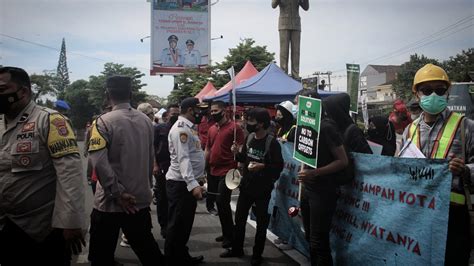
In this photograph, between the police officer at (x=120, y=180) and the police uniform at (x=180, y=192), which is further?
the police uniform at (x=180, y=192)

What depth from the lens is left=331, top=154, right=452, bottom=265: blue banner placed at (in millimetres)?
2886

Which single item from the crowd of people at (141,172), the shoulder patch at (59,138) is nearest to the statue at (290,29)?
the crowd of people at (141,172)

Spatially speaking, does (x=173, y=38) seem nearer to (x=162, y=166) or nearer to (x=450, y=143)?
(x=162, y=166)

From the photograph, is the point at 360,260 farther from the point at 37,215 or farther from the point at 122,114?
the point at 37,215

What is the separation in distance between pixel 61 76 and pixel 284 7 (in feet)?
314

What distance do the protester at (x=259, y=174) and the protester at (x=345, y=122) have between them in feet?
A: 2.92

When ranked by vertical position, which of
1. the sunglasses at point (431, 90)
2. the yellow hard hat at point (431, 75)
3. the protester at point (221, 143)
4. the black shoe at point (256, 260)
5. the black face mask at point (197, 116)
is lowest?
the black shoe at point (256, 260)

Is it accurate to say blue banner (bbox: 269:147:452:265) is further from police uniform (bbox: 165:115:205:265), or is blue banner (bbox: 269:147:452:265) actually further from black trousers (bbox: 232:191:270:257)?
police uniform (bbox: 165:115:205:265)

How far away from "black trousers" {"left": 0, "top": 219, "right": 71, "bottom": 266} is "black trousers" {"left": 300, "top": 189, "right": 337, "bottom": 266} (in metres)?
2.15

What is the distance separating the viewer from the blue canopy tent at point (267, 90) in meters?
9.01

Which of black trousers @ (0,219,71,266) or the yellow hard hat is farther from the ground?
the yellow hard hat

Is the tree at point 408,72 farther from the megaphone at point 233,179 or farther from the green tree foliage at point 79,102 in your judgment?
the megaphone at point 233,179

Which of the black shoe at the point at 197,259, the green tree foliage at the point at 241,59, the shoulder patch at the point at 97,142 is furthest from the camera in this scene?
the green tree foliage at the point at 241,59

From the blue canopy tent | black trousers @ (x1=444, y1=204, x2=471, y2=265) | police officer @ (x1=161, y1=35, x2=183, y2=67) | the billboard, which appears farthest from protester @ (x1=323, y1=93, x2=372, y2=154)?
police officer @ (x1=161, y1=35, x2=183, y2=67)
